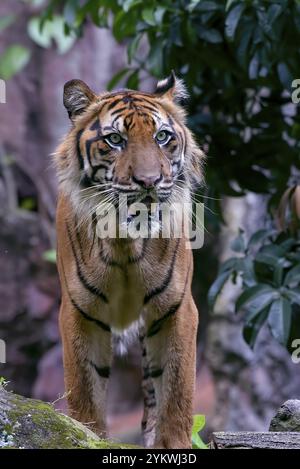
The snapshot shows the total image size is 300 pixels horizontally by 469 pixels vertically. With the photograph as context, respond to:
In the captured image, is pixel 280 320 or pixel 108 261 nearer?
pixel 108 261

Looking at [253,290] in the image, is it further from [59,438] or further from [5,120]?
[5,120]

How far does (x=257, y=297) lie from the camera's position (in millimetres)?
5586

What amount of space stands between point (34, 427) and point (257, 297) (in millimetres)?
2409

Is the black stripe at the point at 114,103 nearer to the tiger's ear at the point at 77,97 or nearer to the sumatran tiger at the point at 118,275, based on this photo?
the sumatran tiger at the point at 118,275

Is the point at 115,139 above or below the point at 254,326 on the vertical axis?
above

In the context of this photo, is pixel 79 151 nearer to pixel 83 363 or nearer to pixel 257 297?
pixel 83 363

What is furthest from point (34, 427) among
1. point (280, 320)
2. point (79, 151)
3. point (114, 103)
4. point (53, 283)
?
point (53, 283)

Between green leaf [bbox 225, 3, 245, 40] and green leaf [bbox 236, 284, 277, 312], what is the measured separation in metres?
1.39

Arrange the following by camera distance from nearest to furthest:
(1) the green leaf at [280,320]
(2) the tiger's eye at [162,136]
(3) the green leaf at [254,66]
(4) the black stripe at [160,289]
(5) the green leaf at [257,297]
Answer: (2) the tiger's eye at [162,136] → (4) the black stripe at [160,289] → (1) the green leaf at [280,320] → (5) the green leaf at [257,297] → (3) the green leaf at [254,66]

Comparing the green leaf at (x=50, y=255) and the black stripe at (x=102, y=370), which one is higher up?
the green leaf at (x=50, y=255)

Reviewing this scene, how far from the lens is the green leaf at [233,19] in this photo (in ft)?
17.8

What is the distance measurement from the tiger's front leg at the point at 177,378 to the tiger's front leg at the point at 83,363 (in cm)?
27

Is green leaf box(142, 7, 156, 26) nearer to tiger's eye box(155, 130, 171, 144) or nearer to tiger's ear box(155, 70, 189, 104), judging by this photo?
tiger's ear box(155, 70, 189, 104)

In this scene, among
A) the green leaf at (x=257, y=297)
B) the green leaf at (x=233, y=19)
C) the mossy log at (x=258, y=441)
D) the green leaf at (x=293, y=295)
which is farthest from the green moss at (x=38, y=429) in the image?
the green leaf at (x=233, y=19)
